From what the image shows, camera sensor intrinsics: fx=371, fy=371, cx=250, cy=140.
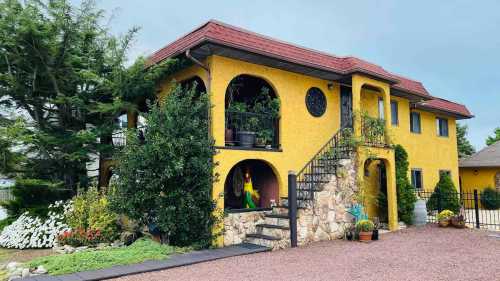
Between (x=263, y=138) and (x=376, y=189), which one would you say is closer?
(x=263, y=138)

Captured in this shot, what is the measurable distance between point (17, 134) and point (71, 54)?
3027mm

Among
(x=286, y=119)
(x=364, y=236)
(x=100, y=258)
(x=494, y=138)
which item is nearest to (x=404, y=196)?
(x=364, y=236)

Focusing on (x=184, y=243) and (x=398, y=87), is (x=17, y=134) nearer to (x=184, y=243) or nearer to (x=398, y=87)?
(x=184, y=243)

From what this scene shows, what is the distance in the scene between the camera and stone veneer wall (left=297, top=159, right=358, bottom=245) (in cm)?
996

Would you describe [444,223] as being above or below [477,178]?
below

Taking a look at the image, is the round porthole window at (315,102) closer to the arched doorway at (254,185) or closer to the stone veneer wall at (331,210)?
the stone veneer wall at (331,210)

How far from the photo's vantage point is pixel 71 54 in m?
11.4

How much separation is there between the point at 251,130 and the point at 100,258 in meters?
5.40

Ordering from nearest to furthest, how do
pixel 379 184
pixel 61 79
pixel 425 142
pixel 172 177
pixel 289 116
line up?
pixel 172 177 < pixel 61 79 < pixel 289 116 < pixel 379 184 < pixel 425 142

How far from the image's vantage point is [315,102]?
12.6 meters

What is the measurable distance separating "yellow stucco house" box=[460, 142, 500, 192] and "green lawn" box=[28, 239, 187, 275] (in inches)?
796

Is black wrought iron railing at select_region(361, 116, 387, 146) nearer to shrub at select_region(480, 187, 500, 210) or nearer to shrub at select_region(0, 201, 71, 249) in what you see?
shrub at select_region(0, 201, 71, 249)

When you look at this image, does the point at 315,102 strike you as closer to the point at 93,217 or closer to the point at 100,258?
the point at 93,217

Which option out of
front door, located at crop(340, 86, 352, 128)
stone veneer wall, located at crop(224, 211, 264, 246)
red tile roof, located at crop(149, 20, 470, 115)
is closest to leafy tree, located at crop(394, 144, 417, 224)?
front door, located at crop(340, 86, 352, 128)
